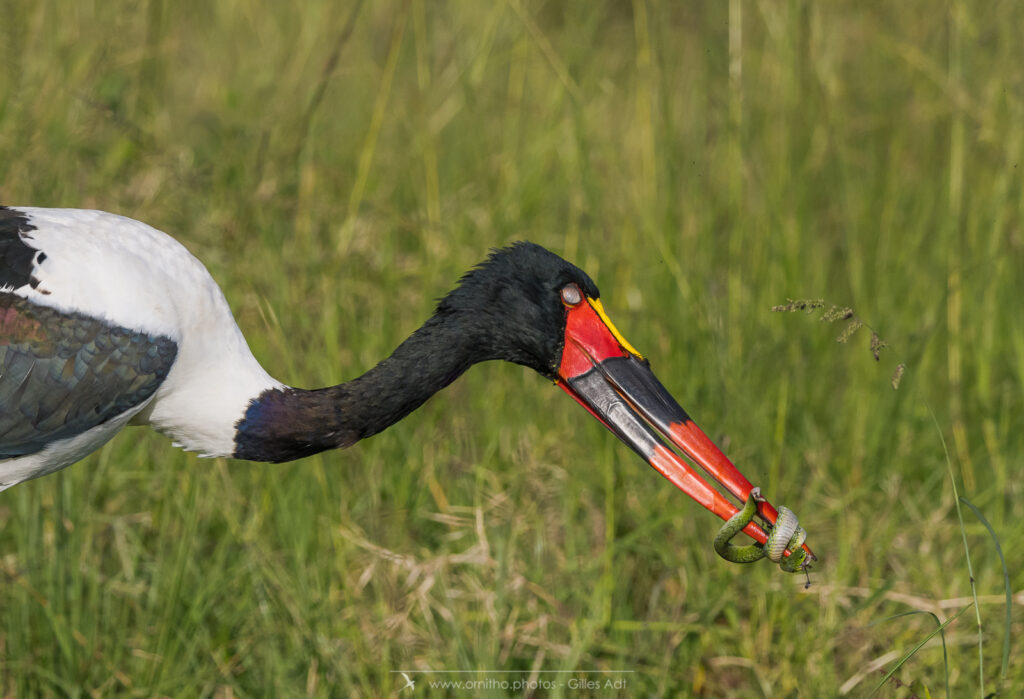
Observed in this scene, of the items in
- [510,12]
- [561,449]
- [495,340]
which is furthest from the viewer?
[510,12]

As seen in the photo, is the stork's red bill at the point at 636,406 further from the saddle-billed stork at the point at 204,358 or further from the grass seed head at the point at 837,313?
the grass seed head at the point at 837,313

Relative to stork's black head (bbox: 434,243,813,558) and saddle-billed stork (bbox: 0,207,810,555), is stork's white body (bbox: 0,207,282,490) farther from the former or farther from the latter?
stork's black head (bbox: 434,243,813,558)

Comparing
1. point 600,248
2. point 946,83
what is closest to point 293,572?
point 600,248

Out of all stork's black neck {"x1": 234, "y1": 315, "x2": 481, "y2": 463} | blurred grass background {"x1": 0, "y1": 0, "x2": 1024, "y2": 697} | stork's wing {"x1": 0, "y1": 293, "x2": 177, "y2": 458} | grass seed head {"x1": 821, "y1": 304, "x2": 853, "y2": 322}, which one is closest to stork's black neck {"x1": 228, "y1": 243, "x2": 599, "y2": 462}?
stork's black neck {"x1": 234, "y1": 315, "x2": 481, "y2": 463}

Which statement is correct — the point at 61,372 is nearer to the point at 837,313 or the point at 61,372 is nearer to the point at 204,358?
the point at 204,358

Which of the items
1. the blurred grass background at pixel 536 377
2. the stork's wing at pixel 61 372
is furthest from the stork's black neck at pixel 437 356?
the blurred grass background at pixel 536 377

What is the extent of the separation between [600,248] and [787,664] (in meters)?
1.87

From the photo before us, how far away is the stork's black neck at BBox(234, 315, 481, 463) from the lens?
3.08 meters

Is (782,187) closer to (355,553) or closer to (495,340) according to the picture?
(495,340)

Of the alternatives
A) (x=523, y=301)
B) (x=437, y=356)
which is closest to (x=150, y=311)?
(x=437, y=356)

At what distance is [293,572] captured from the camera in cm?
364

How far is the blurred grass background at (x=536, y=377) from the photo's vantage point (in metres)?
3.42

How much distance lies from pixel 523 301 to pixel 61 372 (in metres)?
1.17

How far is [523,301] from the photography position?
3.13m
